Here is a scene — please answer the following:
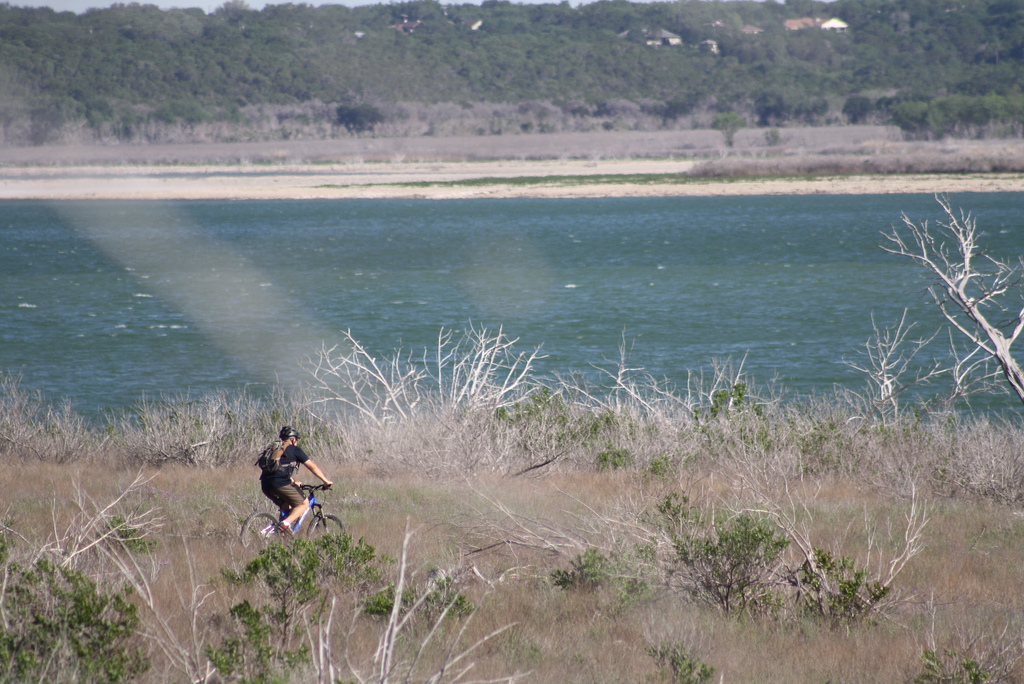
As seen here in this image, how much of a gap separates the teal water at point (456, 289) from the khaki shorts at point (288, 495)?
11.3 metres

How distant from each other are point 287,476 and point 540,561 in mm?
1972

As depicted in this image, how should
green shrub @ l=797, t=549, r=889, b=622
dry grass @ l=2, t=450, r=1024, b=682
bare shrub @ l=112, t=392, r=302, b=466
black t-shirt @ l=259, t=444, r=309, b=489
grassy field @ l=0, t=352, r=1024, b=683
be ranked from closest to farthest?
A: 1. grassy field @ l=0, t=352, r=1024, b=683
2. dry grass @ l=2, t=450, r=1024, b=682
3. green shrub @ l=797, t=549, r=889, b=622
4. black t-shirt @ l=259, t=444, r=309, b=489
5. bare shrub @ l=112, t=392, r=302, b=466

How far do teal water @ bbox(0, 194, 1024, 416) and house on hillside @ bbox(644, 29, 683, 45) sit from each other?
313 ft

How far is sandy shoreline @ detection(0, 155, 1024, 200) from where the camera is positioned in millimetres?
73750

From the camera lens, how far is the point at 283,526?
656 cm

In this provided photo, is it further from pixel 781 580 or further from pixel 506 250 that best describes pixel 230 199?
pixel 781 580

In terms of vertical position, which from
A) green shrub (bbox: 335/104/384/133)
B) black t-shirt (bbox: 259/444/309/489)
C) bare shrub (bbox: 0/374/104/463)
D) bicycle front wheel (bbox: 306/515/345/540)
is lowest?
bare shrub (bbox: 0/374/104/463)

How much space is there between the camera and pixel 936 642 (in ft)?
16.8

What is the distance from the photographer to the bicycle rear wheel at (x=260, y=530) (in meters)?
6.61

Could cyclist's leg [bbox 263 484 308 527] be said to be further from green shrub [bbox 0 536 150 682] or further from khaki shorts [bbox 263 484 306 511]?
green shrub [bbox 0 536 150 682]

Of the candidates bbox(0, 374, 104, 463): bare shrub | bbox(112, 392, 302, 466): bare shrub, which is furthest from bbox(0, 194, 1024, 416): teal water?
bbox(112, 392, 302, 466): bare shrub

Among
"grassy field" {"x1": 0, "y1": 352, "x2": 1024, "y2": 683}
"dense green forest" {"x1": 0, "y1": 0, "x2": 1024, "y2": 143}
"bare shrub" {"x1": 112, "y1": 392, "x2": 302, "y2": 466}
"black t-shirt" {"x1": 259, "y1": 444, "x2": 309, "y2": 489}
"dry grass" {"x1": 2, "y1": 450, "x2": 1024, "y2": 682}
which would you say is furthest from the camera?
"dense green forest" {"x1": 0, "y1": 0, "x2": 1024, "y2": 143}

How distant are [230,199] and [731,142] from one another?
60.5 meters

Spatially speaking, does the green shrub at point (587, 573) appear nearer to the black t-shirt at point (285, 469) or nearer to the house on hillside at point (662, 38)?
the black t-shirt at point (285, 469)
